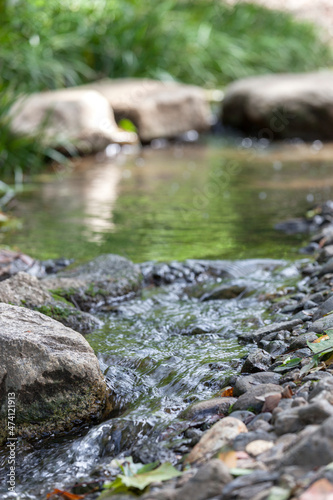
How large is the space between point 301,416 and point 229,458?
225mm

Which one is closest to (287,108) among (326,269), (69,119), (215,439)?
(69,119)

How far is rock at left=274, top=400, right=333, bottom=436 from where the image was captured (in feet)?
5.61

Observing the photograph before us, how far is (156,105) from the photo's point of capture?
895 centimetres

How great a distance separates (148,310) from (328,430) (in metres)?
1.92

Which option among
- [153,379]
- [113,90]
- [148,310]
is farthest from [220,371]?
[113,90]

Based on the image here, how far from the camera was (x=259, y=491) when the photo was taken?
1.50m

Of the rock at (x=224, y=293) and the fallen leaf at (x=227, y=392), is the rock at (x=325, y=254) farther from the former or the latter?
the fallen leaf at (x=227, y=392)

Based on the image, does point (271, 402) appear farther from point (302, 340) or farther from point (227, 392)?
point (302, 340)

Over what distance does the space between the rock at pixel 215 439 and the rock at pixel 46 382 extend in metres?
0.57

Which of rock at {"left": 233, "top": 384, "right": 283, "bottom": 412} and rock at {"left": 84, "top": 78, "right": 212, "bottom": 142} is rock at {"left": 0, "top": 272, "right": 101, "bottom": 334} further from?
rock at {"left": 84, "top": 78, "right": 212, "bottom": 142}

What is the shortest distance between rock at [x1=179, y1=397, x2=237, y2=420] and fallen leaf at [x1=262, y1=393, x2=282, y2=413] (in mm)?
183

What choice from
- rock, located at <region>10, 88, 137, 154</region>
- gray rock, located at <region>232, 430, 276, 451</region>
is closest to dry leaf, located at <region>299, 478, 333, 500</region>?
gray rock, located at <region>232, 430, 276, 451</region>

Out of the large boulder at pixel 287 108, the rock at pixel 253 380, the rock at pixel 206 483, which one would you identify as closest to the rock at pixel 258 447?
the rock at pixel 206 483

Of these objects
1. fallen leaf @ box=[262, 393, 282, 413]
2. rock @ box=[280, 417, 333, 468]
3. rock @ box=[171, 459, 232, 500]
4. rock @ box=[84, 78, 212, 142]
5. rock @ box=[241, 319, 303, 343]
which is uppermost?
rock @ box=[280, 417, 333, 468]
